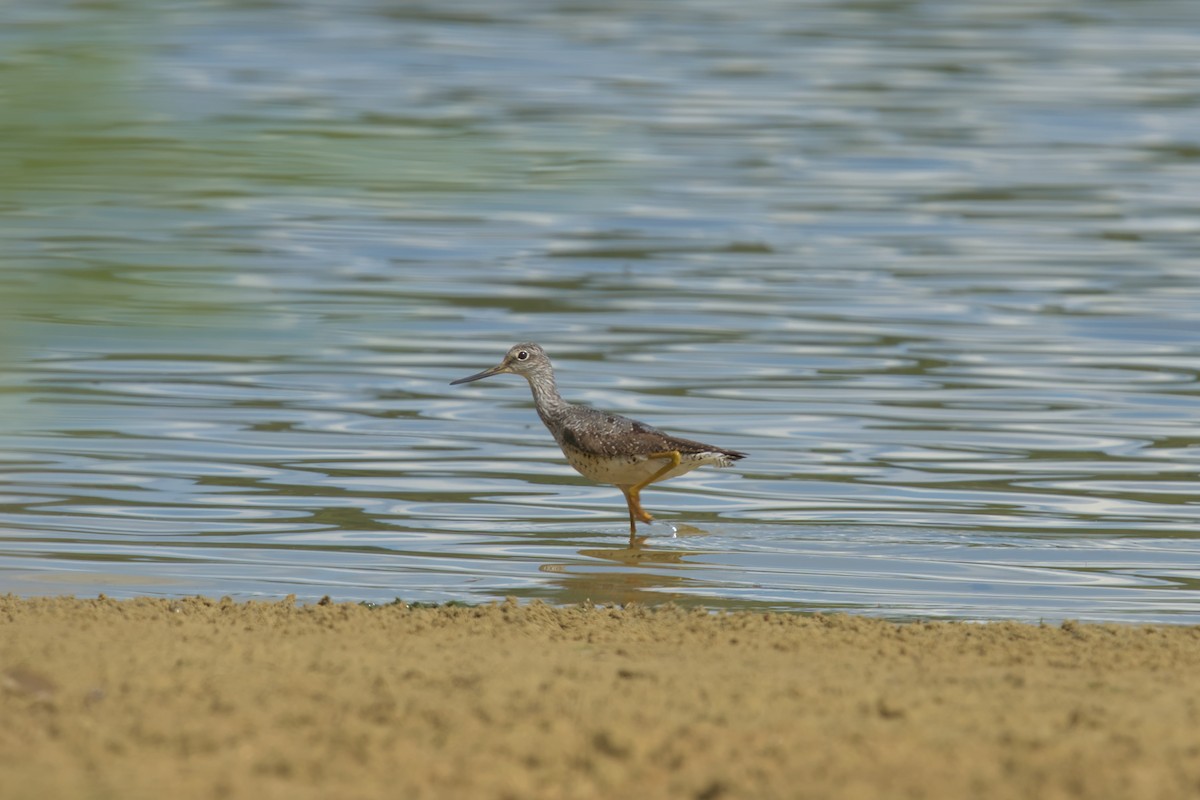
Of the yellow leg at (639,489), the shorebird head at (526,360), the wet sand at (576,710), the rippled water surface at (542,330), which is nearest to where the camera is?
the rippled water surface at (542,330)

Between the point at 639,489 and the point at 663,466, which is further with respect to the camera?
the point at 639,489

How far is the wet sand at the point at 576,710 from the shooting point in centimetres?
465

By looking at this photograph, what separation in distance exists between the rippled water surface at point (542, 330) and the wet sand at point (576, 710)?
0.91 meters

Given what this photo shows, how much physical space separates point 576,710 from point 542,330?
9.62 metres

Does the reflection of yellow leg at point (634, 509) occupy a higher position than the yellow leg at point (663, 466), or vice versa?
the yellow leg at point (663, 466)

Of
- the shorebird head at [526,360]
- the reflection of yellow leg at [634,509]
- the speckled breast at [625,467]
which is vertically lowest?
the reflection of yellow leg at [634,509]

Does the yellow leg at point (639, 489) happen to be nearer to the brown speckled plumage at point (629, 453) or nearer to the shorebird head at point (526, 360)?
the brown speckled plumage at point (629, 453)

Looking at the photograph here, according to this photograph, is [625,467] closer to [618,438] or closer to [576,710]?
[618,438]

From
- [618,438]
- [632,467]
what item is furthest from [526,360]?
[632,467]

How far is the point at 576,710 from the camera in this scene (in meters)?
5.19

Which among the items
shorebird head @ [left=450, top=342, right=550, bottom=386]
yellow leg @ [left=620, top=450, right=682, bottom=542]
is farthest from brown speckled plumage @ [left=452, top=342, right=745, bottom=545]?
shorebird head @ [left=450, top=342, right=550, bottom=386]

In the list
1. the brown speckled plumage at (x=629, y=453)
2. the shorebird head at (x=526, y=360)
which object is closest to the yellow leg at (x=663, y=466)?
the brown speckled plumage at (x=629, y=453)

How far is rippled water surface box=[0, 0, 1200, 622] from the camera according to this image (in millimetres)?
3977

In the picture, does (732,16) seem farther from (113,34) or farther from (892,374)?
(113,34)
